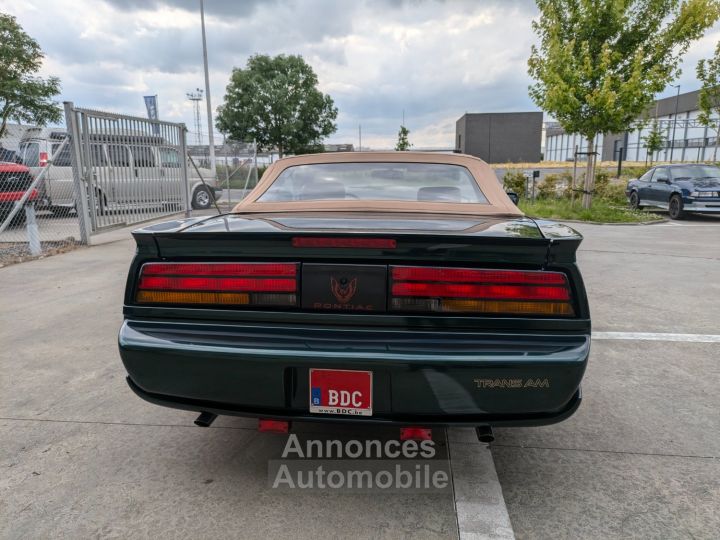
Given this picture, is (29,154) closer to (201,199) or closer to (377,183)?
(201,199)

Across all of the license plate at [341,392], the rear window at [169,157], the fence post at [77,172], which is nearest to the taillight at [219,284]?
→ the license plate at [341,392]

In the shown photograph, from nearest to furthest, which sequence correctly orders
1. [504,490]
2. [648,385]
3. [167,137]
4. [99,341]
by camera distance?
[504,490], [648,385], [99,341], [167,137]

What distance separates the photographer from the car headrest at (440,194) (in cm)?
312

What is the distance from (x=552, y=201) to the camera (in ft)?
57.2

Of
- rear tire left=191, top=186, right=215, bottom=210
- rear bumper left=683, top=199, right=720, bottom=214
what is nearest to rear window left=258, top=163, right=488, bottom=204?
rear tire left=191, top=186, right=215, bottom=210

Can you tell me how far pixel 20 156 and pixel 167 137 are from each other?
14.1 ft

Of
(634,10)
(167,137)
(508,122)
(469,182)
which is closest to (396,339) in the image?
(469,182)

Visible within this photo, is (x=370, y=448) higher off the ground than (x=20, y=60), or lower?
lower

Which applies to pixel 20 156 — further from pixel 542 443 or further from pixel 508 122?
pixel 508 122

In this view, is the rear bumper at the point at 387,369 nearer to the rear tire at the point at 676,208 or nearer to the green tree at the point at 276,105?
the rear tire at the point at 676,208

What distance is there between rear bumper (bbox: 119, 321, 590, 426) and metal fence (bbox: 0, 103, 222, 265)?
668cm

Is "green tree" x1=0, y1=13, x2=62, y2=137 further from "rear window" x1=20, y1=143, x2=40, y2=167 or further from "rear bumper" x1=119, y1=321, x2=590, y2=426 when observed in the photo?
"rear bumper" x1=119, y1=321, x2=590, y2=426

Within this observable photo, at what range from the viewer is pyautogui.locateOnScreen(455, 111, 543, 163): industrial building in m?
55.2

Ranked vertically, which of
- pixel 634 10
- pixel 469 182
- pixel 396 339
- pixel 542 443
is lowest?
pixel 542 443
